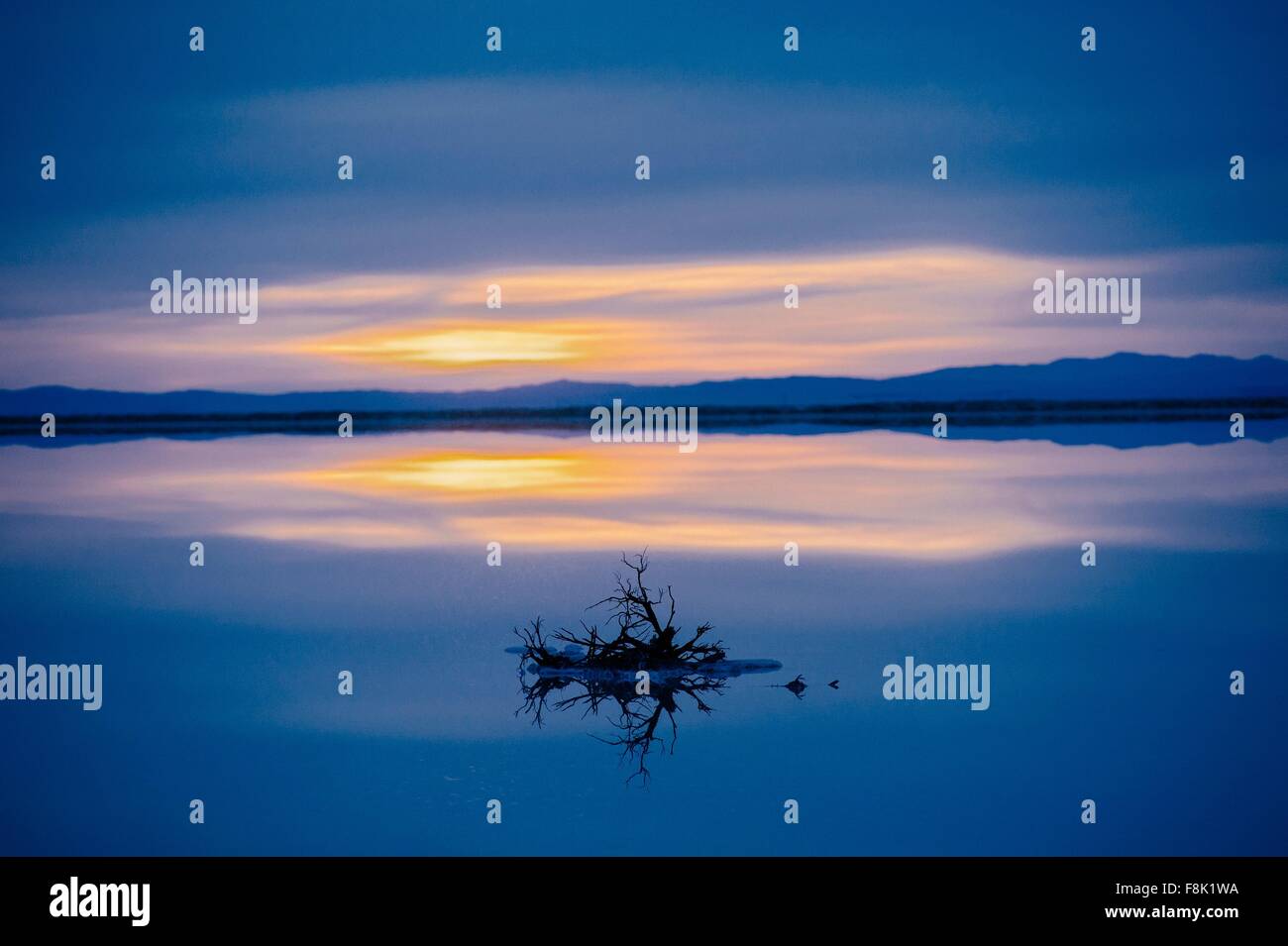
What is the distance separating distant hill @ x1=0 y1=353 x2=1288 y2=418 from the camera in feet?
23.7

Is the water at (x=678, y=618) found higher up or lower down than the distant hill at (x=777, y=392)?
lower down

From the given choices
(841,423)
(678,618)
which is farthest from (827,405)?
(678,618)

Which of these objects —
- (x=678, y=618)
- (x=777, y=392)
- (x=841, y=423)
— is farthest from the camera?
(x=841, y=423)

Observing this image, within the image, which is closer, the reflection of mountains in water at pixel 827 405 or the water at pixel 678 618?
the water at pixel 678 618

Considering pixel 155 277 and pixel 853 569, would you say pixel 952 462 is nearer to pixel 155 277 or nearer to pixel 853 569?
pixel 853 569

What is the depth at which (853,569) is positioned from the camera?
540cm

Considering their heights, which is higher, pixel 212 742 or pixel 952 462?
pixel 952 462

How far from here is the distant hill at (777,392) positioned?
7.22 meters

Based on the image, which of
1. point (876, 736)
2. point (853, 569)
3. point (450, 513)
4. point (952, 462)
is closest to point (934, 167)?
point (952, 462)

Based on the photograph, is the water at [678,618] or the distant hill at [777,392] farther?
the distant hill at [777,392]

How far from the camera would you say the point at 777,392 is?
791cm

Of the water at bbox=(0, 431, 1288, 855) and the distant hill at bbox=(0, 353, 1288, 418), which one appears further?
the distant hill at bbox=(0, 353, 1288, 418)

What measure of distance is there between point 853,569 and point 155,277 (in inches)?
152

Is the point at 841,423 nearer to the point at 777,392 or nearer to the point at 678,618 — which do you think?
the point at 777,392
